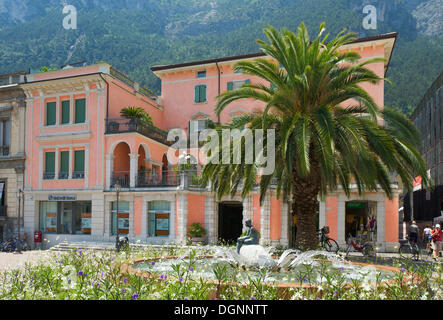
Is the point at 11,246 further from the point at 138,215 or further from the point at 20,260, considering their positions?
the point at 138,215

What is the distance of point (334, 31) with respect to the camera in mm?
73938

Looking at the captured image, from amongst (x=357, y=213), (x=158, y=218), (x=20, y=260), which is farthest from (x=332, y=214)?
(x=20, y=260)

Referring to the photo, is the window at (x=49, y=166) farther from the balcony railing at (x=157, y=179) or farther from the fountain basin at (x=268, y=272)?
the fountain basin at (x=268, y=272)

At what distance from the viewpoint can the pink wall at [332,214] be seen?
88.3 feet

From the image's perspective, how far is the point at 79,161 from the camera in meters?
30.8

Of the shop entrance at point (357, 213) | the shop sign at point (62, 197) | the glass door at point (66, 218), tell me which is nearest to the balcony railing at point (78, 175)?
the shop sign at point (62, 197)

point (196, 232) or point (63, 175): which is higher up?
point (63, 175)

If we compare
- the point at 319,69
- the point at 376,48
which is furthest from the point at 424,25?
the point at 319,69

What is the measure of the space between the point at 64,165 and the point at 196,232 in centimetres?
1089

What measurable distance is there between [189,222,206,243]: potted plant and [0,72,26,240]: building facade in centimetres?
1312

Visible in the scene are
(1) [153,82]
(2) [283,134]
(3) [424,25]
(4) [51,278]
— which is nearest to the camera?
(4) [51,278]

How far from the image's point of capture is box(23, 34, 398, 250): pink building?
27219 mm

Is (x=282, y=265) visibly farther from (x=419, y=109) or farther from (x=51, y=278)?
(x=419, y=109)
